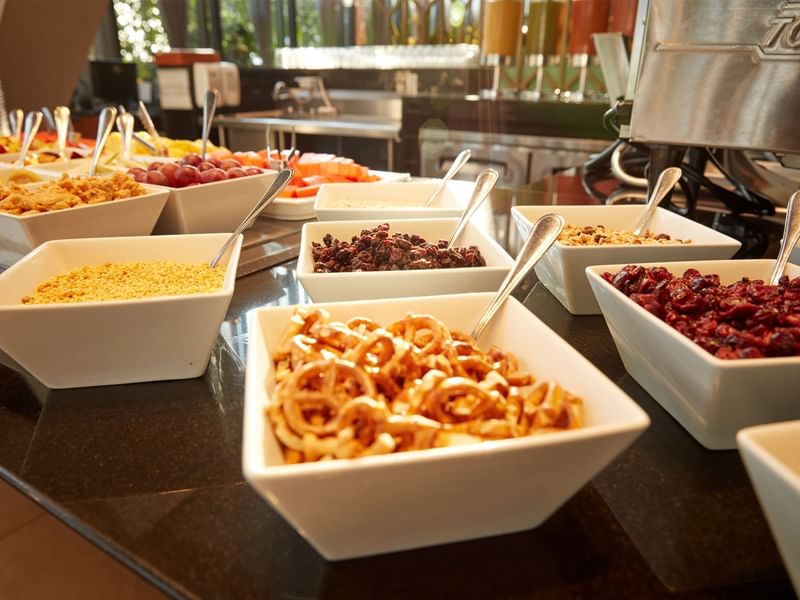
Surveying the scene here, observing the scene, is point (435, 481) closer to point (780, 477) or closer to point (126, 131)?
point (780, 477)

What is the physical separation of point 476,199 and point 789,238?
18.7 inches

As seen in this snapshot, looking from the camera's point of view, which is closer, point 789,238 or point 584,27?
point 789,238

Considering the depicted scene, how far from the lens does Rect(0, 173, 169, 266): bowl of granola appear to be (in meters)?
0.99

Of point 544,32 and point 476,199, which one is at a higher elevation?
point 544,32

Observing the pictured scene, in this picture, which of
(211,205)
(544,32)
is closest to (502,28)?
(544,32)

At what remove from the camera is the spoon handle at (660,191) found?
1.09m

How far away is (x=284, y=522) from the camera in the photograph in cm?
51

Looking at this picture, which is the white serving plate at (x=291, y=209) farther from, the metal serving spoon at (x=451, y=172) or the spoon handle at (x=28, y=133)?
the spoon handle at (x=28, y=133)

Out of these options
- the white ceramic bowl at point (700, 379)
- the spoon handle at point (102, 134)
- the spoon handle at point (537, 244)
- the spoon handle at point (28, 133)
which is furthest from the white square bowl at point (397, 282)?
the spoon handle at point (28, 133)

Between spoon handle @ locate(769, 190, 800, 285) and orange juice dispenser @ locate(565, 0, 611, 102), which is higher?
orange juice dispenser @ locate(565, 0, 611, 102)

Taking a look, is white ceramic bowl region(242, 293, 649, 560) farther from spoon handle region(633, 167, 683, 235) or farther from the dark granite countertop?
spoon handle region(633, 167, 683, 235)

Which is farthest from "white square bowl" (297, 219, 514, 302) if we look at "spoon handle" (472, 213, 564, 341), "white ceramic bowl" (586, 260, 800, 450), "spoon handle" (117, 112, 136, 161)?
"spoon handle" (117, 112, 136, 161)

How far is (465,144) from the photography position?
336 centimetres

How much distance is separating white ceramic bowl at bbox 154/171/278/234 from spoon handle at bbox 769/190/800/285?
39.5 inches
